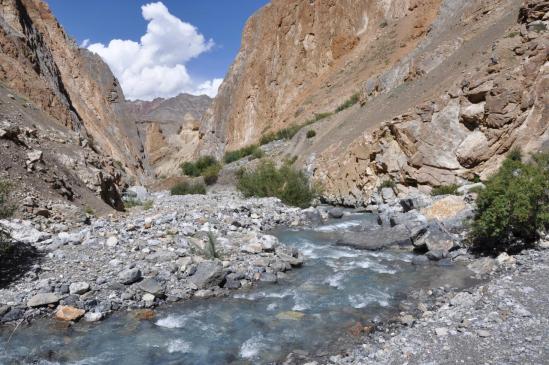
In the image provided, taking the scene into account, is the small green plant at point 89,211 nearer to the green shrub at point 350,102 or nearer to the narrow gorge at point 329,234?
the narrow gorge at point 329,234

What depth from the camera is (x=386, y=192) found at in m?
18.3

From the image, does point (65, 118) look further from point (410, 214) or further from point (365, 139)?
point (410, 214)

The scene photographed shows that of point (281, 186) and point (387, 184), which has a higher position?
point (281, 186)

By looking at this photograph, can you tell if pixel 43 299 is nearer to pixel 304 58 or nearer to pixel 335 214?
pixel 335 214

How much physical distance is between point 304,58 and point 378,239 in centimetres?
3640

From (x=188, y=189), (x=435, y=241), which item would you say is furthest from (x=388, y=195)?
(x=188, y=189)

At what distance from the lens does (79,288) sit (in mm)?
7793

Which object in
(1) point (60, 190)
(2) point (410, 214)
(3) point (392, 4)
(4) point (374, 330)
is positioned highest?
(3) point (392, 4)

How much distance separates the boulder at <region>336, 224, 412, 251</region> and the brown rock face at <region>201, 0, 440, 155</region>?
24291 mm

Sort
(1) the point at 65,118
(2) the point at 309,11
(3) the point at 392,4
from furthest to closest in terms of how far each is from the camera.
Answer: (2) the point at 309,11, (3) the point at 392,4, (1) the point at 65,118

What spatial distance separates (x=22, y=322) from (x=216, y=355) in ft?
10.8

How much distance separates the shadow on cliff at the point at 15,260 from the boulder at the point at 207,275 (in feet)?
10.7

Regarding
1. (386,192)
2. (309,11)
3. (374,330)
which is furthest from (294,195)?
(309,11)

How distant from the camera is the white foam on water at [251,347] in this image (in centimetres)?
626
